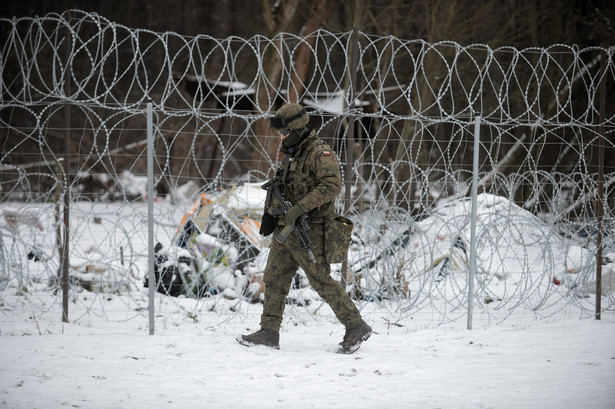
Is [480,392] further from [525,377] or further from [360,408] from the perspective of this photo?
[360,408]

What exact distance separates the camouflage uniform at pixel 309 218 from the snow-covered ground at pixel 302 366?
1.24 ft

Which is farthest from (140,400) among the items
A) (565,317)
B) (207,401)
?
(565,317)

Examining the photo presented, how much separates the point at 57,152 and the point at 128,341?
13.9 metres

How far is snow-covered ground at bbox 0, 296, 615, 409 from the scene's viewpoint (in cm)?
348

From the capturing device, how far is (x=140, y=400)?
11.1 ft

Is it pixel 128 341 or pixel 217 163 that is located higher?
pixel 217 163

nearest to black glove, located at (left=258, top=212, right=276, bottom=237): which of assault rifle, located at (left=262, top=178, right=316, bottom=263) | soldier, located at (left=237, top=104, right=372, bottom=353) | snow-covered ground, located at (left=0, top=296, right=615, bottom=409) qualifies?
soldier, located at (left=237, top=104, right=372, bottom=353)


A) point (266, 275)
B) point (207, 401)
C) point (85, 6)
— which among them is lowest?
point (207, 401)

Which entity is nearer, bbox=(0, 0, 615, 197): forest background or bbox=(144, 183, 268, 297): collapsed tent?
bbox=(144, 183, 268, 297): collapsed tent

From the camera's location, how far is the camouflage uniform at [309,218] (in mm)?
4098

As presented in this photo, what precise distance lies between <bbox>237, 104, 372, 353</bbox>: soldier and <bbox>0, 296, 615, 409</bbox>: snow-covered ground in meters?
0.22

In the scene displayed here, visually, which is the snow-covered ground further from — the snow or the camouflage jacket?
the camouflage jacket

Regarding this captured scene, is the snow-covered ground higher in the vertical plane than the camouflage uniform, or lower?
lower

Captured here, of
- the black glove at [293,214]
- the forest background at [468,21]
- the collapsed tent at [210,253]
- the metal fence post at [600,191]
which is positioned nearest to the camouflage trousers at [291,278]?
the black glove at [293,214]
